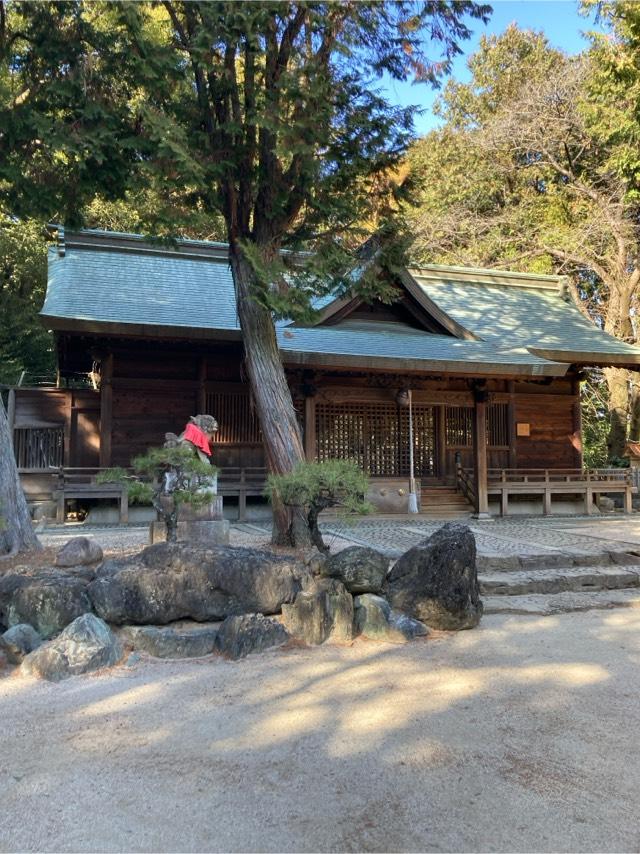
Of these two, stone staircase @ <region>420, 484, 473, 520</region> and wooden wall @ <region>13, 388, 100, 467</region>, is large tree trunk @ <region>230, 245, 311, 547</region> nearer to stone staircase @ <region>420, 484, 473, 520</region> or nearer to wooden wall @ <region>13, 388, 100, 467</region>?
stone staircase @ <region>420, 484, 473, 520</region>

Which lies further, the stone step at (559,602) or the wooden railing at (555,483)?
the wooden railing at (555,483)

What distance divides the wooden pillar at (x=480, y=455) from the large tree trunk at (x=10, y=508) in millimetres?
8901

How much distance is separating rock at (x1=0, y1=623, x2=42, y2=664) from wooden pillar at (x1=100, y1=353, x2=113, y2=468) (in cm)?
701

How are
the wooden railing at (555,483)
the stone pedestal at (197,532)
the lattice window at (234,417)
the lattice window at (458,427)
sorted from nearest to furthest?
the stone pedestal at (197,532)
the lattice window at (234,417)
the wooden railing at (555,483)
the lattice window at (458,427)

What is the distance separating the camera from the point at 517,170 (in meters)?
22.6

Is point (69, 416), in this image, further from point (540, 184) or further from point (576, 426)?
point (540, 184)

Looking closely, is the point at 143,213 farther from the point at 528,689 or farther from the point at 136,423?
the point at 528,689

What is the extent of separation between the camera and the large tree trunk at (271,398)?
7.08 metres

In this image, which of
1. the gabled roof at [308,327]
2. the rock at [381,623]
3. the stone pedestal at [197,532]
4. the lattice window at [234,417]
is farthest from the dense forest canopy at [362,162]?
the lattice window at [234,417]

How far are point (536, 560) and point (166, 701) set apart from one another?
491 cm

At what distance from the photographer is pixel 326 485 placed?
5.77m

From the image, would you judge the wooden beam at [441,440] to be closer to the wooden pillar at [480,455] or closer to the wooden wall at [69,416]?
the wooden pillar at [480,455]

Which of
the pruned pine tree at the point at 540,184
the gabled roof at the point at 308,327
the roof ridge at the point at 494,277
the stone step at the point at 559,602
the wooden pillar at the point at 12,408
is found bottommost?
the stone step at the point at 559,602

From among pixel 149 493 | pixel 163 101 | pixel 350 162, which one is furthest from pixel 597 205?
pixel 149 493
